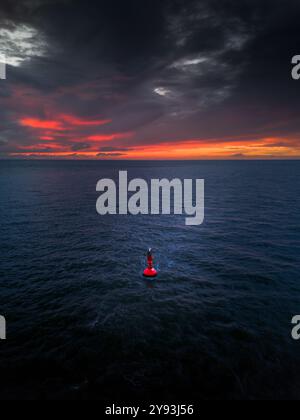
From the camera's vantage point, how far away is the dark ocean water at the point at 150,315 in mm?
14258

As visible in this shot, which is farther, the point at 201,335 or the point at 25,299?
the point at 25,299

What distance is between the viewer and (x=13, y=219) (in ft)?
165

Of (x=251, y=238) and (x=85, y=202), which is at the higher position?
(x=85, y=202)

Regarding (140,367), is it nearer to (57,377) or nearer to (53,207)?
(57,377)

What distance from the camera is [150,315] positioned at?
2023 cm

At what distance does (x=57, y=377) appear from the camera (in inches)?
571

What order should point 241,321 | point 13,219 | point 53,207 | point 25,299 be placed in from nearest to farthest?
point 241,321
point 25,299
point 13,219
point 53,207

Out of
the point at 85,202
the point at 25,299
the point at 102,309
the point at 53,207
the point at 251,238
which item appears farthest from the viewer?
the point at 85,202

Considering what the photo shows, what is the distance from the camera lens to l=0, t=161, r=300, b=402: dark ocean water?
46.8 ft
